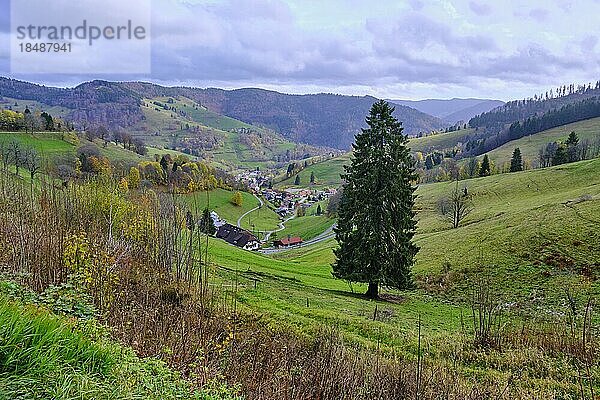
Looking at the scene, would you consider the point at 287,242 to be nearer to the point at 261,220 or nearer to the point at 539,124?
the point at 261,220

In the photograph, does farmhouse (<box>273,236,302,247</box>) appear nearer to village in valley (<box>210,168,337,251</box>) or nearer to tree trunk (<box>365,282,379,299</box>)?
village in valley (<box>210,168,337,251</box>)

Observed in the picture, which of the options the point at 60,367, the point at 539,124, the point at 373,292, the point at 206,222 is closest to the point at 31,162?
the point at 206,222

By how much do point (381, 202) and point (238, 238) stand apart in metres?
69.2

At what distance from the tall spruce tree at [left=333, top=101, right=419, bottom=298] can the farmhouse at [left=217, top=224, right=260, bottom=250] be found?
65.0 metres

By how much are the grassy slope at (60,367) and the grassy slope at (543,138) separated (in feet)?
473

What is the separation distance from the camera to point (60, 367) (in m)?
5.26

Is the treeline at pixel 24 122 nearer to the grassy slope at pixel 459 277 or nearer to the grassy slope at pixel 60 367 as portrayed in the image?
the grassy slope at pixel 459 277

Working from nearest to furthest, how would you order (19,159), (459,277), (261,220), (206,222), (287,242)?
(206,222) → (459,277) → (19,159) → (287,242) → (261,220)

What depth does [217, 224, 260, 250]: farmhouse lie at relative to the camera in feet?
296

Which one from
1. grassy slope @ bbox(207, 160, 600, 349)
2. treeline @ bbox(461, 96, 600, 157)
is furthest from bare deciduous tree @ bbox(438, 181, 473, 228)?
treeline @ bbox(461, 96, 600, 157)

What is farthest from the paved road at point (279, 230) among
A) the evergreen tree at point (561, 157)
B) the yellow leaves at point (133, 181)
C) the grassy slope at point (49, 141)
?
the evergreen tree at point (561, 157)

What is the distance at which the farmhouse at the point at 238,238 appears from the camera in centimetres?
9031

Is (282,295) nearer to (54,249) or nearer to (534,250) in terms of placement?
(54,249)

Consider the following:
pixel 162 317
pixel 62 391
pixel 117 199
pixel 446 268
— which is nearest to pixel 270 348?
pixel 162 317
